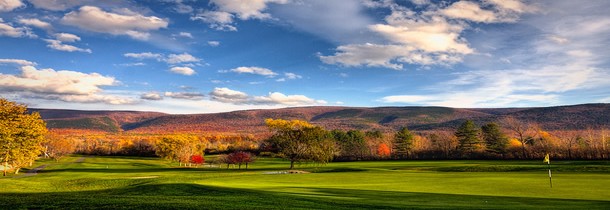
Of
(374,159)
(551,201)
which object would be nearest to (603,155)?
(374,159)

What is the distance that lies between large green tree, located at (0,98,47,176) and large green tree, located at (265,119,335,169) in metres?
32.2

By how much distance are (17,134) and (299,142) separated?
39.2 meters

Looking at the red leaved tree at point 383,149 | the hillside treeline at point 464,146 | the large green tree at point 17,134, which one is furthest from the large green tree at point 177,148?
the red leaved tree at point 383,149

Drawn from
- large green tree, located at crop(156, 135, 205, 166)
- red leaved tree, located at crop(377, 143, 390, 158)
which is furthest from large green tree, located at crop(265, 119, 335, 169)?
red leaved tree, located at crop(377, 143, 390, 158)

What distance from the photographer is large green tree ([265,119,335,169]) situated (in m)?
66.6

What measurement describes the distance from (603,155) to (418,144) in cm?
5336

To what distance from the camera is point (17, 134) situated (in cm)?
5284

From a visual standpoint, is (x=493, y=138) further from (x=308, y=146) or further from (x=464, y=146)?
(x=308, y=146)

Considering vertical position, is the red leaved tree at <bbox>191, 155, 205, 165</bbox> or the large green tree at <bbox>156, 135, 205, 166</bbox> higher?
the large green tree at <bbox>156, 135, 205, 166</bbox>

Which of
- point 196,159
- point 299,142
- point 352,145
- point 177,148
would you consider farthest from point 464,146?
point 177,148

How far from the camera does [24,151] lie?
5269 cm

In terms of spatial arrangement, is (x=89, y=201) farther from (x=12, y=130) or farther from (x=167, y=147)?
(x=167, y=147)

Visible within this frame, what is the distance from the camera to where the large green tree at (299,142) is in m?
66.6

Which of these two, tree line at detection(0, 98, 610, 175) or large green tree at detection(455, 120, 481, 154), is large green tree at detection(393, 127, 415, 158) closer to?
tree line at detection(0, 98, 610, 175)
